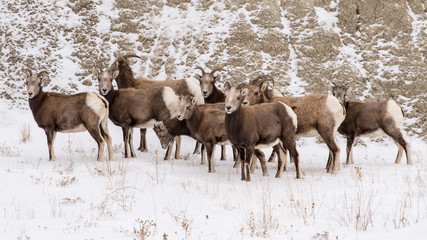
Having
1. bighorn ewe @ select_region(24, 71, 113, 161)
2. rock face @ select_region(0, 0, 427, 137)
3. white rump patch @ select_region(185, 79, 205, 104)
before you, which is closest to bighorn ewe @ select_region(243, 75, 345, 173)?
white rump patch @ select_region(185, 79, 205, 104)

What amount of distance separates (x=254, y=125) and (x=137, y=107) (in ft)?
13.0

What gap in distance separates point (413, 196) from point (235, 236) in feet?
11.0

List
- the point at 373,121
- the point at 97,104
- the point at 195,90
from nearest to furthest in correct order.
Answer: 1. the point at 97,104
2. the point at 373,121
3. the point at 195,90

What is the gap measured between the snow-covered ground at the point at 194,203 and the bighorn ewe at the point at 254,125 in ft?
2.66

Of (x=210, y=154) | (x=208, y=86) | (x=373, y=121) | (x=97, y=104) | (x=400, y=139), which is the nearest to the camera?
(x=210, y=154)

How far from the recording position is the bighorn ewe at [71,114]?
10484mm

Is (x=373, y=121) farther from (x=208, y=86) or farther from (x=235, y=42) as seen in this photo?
(x=235, y=42)

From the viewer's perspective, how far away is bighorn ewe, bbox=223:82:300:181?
9047mm

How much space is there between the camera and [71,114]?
10539mm

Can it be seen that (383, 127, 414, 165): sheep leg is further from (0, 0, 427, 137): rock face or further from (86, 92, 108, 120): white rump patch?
(86, 92, 108, 120): white rump patch

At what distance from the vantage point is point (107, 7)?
2069cm

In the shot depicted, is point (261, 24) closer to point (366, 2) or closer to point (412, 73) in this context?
point (366, 2)

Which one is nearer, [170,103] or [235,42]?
[170,103]

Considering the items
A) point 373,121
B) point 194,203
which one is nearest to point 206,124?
point 194,203
